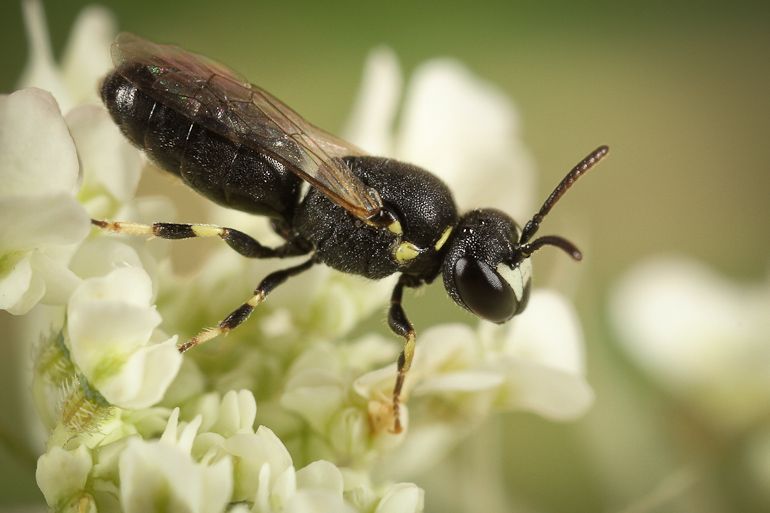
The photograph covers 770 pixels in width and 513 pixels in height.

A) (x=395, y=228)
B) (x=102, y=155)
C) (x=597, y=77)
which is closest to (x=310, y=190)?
(x=395, y=228)

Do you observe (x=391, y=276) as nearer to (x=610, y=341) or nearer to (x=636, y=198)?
(x=610, y=341)

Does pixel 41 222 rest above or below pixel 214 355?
above

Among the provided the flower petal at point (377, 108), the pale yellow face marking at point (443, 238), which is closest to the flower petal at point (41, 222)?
the pale yellow face marking at point (443, 238)

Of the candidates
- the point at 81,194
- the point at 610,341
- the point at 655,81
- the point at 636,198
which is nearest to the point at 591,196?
the point at 636,198

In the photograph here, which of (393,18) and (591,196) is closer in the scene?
(393,18)

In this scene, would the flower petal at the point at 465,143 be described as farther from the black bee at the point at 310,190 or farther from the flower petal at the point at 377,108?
A: the black bee at the point at 310,190

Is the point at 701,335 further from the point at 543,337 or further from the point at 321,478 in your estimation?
the point at 321,478
